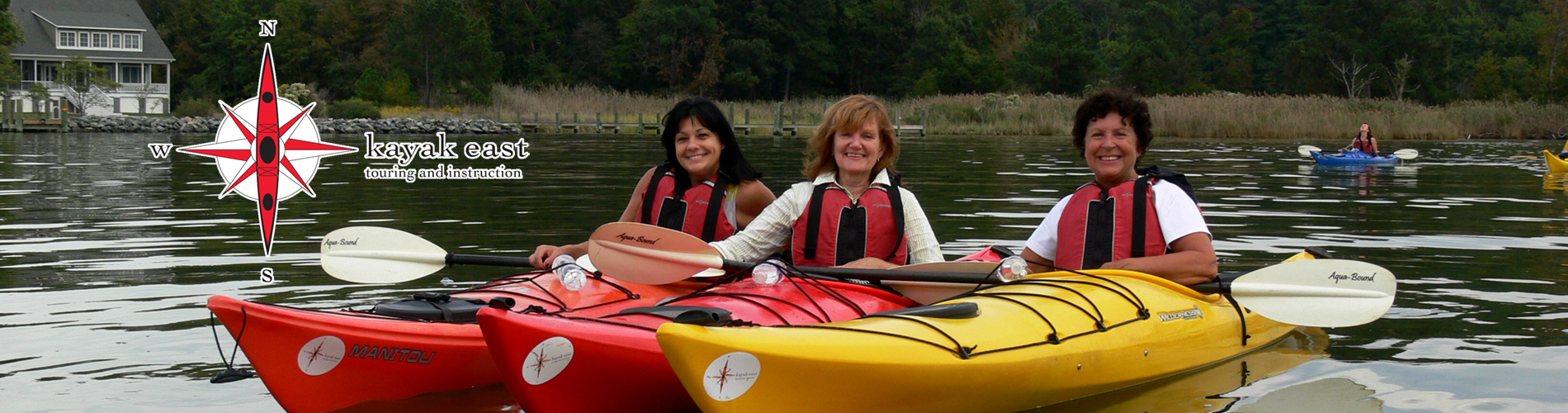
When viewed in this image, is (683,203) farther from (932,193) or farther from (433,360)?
(932,193)

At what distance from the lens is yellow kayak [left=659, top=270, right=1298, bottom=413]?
296 cm

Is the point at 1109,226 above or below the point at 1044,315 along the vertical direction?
above

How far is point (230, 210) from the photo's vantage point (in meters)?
9.93

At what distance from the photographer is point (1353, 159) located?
17.3 metres

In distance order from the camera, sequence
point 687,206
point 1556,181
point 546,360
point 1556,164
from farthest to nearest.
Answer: point 1556,164 → point 1556,181 → point 687,206 → point 546,360

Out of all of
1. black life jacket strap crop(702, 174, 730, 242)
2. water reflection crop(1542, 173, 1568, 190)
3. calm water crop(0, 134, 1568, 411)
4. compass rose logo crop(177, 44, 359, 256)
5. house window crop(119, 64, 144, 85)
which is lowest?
calm water crop(0, 134, 1568, 411)

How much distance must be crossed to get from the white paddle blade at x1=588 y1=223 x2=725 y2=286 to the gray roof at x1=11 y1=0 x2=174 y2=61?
44118 millimetres

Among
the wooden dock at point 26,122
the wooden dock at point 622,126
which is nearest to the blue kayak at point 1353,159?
the wooden dock at point 622,126

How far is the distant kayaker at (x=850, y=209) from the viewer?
13.7ft

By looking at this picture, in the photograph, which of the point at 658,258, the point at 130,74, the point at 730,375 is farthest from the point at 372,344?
the point at 130,74

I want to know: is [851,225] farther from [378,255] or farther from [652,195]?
[378,255]

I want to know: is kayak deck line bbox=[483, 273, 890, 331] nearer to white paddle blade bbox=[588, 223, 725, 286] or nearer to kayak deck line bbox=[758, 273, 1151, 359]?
white paddle blade bbox=[588, 223, 725, 286]

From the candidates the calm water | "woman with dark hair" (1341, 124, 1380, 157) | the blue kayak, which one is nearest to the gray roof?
the calm water

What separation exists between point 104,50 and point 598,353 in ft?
153
